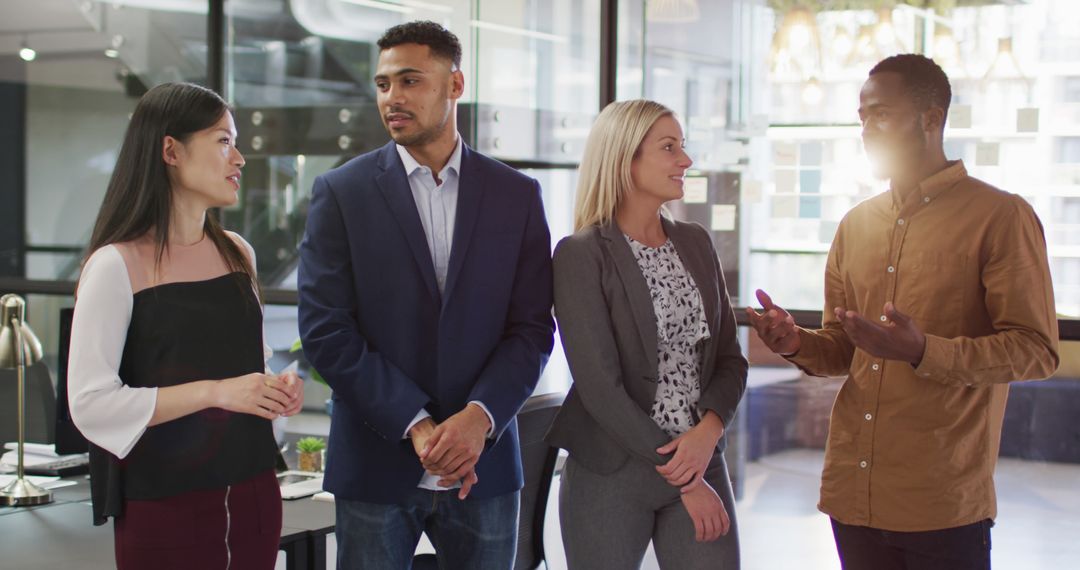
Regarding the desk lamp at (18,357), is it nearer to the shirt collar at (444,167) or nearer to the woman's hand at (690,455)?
the shirt collar at (444,167)

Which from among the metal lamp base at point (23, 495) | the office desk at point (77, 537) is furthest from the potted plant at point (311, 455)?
the metal lamp base at point (23, 495)

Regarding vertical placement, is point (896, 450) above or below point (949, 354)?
below

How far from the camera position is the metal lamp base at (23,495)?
3.09m

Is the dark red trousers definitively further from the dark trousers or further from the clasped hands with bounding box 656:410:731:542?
the dark trousers

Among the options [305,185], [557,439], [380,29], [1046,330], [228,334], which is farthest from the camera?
[305,185]

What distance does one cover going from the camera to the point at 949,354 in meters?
2.14

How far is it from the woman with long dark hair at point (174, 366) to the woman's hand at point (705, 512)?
806mm

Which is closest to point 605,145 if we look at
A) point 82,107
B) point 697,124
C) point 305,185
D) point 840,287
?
point 840,287

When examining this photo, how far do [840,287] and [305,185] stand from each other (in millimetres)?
4973

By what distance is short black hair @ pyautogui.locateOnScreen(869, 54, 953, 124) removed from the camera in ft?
7.57

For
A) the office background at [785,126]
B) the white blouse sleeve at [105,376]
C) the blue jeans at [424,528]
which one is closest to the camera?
the white blouse sleeve at [105,376]

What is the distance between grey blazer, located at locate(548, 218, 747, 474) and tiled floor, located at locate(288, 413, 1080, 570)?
1998 millimetres

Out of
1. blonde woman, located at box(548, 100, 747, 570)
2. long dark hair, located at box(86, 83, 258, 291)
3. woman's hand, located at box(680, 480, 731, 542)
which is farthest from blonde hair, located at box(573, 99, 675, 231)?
long dark hair, located at box(86, 83, 258, 291)

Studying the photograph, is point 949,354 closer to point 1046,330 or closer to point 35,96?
point 1046,330
